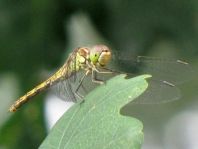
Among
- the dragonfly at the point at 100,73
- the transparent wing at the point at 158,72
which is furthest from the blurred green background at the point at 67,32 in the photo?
the transparent wing at the point at 158,72

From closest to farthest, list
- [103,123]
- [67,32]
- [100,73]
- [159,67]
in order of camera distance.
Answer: [103,123] → [100,73] → [159,67] → [67,32]

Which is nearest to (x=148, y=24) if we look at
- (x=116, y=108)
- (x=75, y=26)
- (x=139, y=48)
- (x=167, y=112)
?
(x=139, y=48)

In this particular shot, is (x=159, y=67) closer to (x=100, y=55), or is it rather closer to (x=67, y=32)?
(x=100, y=55)

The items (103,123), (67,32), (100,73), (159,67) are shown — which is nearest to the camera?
(103,123)

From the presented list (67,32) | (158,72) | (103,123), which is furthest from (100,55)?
(103,123)

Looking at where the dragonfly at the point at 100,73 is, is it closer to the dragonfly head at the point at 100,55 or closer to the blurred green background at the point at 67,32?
the dragonfly head at the point at 100,55

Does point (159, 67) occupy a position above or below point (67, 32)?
below
